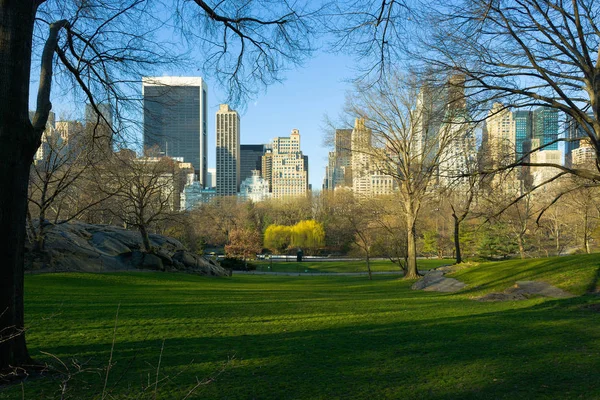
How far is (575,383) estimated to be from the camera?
4406 mm

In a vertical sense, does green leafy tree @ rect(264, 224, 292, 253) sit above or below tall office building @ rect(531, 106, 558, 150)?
below

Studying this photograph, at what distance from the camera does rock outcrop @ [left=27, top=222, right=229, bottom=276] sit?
19219 millimetres

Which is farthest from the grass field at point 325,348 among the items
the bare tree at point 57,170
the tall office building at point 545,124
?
the bare tree at point 57,170

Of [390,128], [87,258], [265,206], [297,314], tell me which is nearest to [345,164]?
[390,128]

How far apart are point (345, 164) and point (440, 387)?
68.2ft

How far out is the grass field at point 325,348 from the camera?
14.1 feet

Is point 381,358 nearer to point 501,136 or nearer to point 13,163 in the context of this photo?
point 13,163

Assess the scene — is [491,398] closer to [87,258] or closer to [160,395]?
[160,395]

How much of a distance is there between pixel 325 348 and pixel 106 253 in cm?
1871

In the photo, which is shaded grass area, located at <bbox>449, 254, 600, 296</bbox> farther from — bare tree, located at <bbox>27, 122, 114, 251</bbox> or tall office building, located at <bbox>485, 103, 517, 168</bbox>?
bare tree, located at <bbox>27, 122, 114, 251</bbox>

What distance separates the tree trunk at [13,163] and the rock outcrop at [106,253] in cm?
1555

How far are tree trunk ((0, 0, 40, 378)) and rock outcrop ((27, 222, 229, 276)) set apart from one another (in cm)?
1555

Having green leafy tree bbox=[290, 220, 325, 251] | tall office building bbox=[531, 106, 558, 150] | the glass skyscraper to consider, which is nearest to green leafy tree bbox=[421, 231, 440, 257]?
green leafy tree bbox=[290, 220, 325, 251]

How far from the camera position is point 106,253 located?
22188 mm
